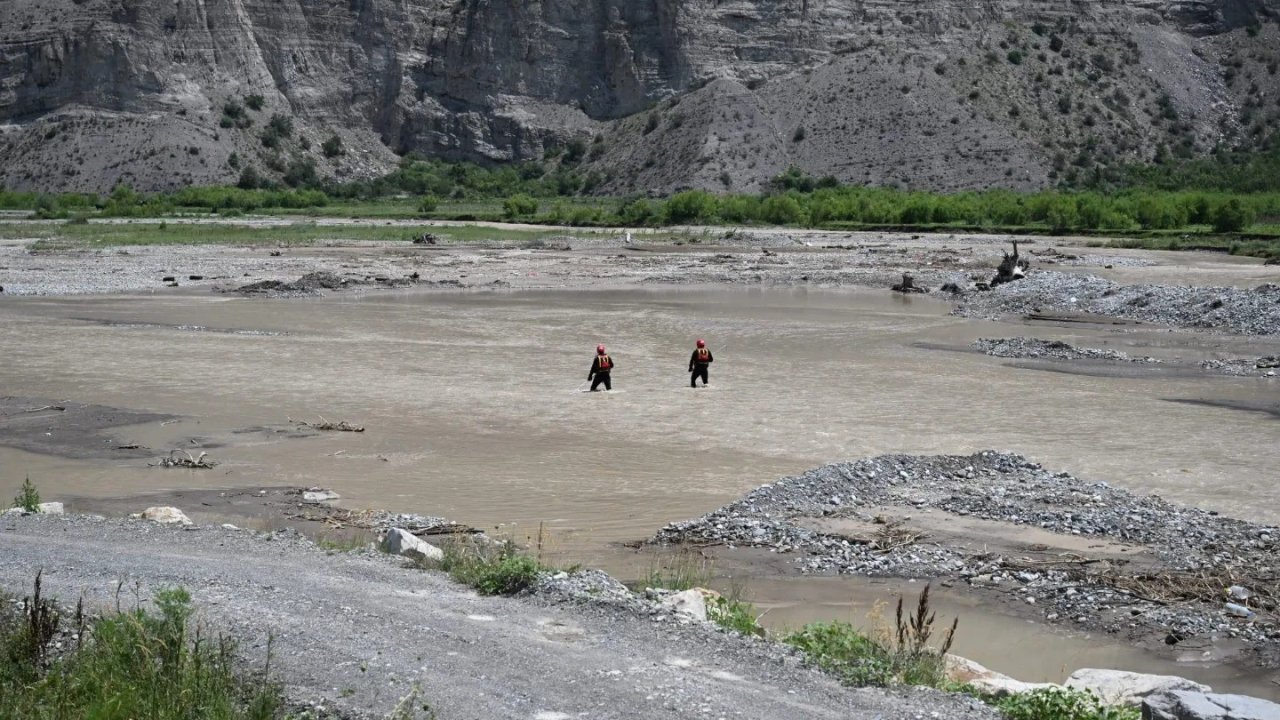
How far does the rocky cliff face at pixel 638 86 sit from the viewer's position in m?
118

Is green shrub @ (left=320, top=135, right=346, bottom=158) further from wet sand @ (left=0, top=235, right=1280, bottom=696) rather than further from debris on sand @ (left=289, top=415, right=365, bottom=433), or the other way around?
debris on sand @ (left=289, top=415, right=365, bottom=433)

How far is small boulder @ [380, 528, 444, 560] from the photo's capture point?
11.5 metres

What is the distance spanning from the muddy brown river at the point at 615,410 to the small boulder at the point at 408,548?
2207mm

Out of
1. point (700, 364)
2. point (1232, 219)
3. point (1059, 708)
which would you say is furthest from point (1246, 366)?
point (1232, 219)

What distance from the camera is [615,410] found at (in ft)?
76.5

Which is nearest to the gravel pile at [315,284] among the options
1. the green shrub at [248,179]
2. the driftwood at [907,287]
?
the driftwood at [907,287]

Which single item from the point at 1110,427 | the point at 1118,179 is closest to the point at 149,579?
the point at 1110,427

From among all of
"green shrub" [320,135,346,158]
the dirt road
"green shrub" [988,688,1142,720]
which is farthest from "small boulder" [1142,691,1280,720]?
"green shrub" [320,135,346,158]

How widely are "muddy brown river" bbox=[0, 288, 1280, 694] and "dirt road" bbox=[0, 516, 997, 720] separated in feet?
9.77

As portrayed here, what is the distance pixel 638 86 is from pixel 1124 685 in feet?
452

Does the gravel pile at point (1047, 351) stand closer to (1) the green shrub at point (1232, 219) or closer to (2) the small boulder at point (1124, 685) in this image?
(2) the small boulder at point (1124, 685)

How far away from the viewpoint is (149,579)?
10070 millimetres

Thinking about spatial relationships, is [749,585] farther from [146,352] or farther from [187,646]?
[146,352]

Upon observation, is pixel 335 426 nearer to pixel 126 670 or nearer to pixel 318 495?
pixel 318 495
